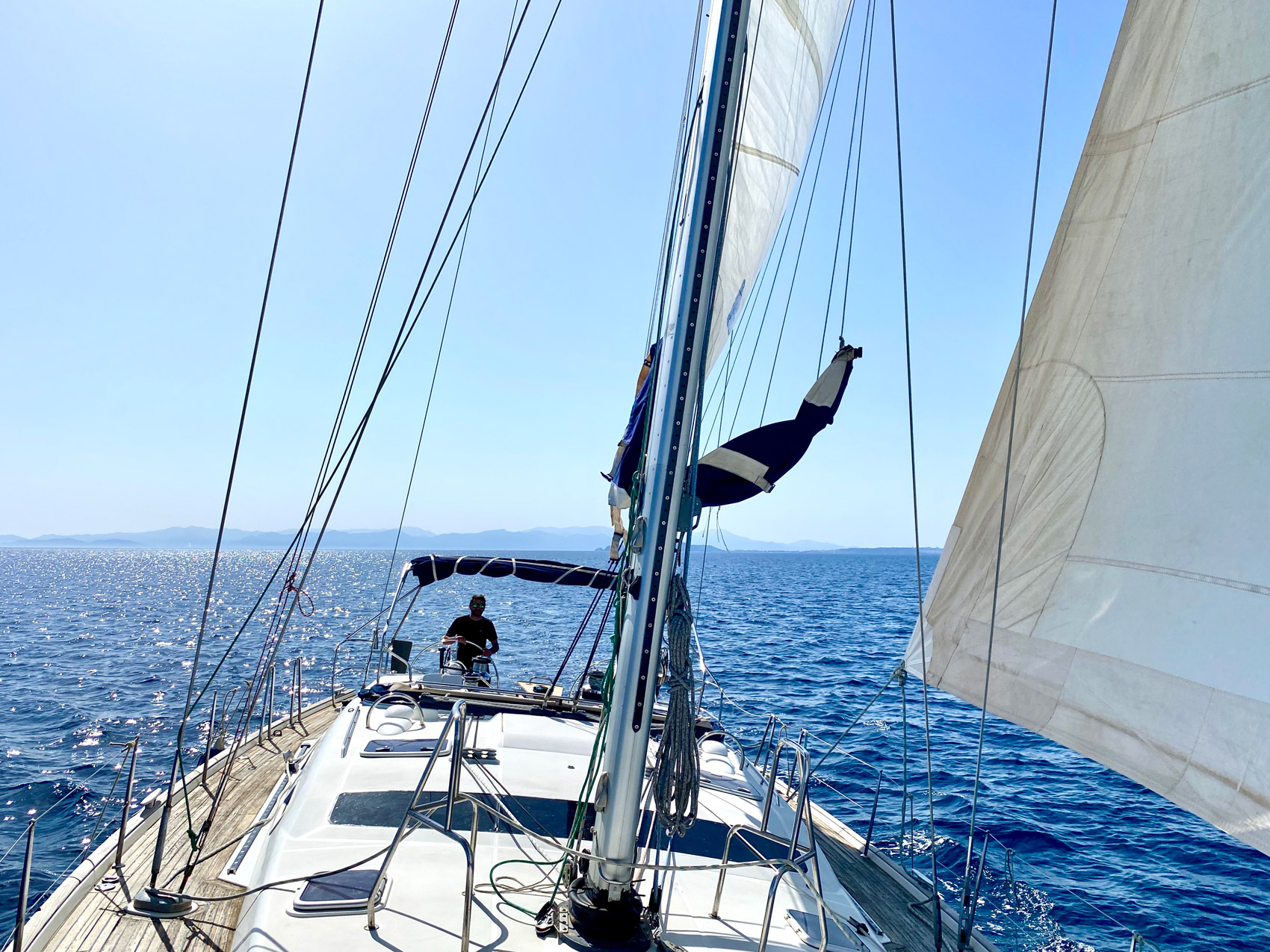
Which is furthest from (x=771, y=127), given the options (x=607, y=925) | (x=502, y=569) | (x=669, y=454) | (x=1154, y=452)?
(x=502, y=569)

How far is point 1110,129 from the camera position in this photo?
3.85 meters

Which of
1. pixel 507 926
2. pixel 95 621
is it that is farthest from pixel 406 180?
pixel 95 621

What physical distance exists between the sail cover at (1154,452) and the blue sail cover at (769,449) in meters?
0.91

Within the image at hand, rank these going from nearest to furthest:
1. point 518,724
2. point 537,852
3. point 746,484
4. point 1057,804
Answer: point 746,484 < point 537,852 < point 518,724 < point 1057,804

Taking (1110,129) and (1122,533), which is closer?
(1122,533)

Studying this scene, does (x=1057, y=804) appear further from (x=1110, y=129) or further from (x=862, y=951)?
(x=1110, y=129)

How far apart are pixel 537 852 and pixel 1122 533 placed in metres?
3.85

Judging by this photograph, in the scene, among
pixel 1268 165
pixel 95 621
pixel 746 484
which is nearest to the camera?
pixel 1268 165

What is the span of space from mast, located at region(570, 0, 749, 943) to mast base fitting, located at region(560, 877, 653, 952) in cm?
23

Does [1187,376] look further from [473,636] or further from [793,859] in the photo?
[473,636]

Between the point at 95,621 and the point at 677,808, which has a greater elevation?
the point at 677,808

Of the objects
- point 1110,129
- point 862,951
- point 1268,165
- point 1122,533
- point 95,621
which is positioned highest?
point 1110,129

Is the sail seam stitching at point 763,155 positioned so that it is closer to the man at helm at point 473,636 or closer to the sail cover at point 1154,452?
the sail cover at point 1154,452

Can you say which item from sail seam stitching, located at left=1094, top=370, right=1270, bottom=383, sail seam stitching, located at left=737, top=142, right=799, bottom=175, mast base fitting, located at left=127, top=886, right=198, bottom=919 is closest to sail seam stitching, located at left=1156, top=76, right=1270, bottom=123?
sail seam stitching, located at left=1094, top=370, right=1270, bottom=383
